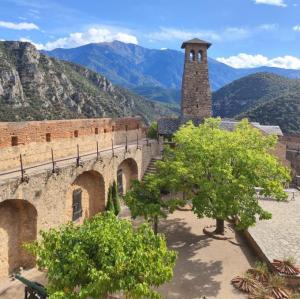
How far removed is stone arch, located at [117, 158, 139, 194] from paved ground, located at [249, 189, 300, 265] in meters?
10.4

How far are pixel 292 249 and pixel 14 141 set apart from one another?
610 inches

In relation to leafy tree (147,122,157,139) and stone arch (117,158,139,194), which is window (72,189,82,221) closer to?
stone arch (117,158,139,194)

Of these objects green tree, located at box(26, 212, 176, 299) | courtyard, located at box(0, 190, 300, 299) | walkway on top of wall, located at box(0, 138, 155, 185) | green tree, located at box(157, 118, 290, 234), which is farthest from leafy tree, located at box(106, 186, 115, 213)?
green tree, located at box(26, 212, 176, 299)

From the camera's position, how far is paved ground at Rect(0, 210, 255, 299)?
14508 millimetres

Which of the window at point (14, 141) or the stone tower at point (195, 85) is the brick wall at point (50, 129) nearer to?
the window at point (14, 141)

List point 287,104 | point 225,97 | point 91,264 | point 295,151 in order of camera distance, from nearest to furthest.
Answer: point 91,264 → point 295,151 → point 287,104 → point 225,97

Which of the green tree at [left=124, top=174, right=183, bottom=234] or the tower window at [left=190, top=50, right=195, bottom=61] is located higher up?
the tower window at [left=190, top=50, right=195, bottom=61]

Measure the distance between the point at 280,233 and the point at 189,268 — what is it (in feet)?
23.0

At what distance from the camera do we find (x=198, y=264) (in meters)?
17.2

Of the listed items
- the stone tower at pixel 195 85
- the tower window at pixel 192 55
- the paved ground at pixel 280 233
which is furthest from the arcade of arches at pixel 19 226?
the tower window at pixel 192 55

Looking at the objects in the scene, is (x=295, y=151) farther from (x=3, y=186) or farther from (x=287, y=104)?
(x=3, y=186)

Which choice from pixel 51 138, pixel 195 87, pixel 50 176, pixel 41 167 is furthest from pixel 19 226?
pixel 195 87

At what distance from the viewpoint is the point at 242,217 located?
16.4 meters

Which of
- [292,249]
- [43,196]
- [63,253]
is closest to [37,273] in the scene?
[43,196]
